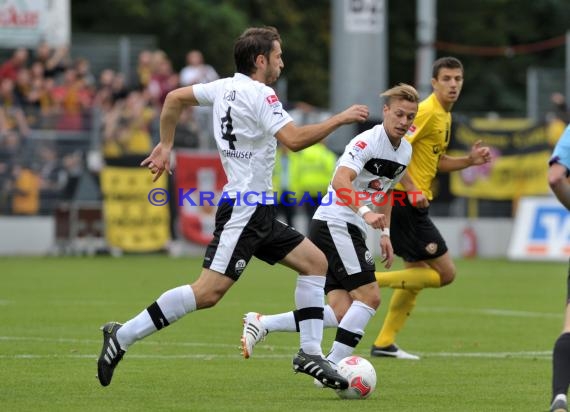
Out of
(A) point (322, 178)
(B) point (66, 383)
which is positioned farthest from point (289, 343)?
(A) point (322, 178)

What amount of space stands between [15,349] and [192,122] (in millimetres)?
15156

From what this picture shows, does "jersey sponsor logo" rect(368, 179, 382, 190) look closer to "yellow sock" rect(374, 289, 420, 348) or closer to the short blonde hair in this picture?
the short blonde hair

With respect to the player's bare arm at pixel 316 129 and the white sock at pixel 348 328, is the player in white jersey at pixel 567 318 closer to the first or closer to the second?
the player's bare arm at pixel 316 129

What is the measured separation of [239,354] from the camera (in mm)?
11562

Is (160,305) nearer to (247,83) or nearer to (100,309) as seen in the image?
(247,83)

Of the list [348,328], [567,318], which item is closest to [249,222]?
[348,328]

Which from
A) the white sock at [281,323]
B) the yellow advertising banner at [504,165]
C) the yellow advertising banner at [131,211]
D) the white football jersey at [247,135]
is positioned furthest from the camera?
the yellow advertising banner at [504,165]

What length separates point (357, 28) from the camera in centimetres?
2842

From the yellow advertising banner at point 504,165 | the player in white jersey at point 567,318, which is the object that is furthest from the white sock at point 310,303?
the yellow advertising banner at point 504,165

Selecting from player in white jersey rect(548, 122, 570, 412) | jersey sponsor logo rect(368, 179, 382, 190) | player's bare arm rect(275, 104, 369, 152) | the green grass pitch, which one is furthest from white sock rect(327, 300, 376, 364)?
player in white jersey rect(548, 122, 570, 412)

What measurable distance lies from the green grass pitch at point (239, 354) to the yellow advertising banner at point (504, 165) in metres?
6.12

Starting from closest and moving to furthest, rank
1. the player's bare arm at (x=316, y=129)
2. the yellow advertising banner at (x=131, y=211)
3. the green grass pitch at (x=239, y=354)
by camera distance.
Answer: the player's bare arm at (x=316, y=129), the green grass pitch at (x=239, y=354), the yellow advertising banner at (x=131, y=211)

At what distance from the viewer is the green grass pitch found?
8.95m

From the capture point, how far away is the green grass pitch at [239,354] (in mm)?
8953
